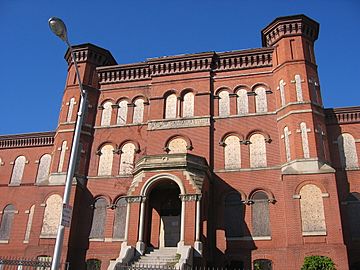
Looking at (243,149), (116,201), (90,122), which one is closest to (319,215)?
(243,149)

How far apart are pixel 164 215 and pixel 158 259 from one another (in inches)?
182

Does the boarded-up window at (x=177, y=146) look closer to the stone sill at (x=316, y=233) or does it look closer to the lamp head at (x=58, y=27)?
the stone sill at (x=316, y=233)

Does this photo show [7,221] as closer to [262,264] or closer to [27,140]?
[27,140]

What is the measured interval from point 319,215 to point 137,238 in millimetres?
10742

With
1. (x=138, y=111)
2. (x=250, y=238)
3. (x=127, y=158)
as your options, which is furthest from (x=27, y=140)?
(x=250, y=238)

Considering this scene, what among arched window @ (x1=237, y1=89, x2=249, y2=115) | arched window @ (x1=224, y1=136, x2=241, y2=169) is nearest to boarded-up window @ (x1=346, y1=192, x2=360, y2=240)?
arched window @ (x1=224, y1=136, x2=241, y2=169)

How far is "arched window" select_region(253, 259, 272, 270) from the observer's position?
72.7ft

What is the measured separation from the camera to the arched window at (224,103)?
27.4m

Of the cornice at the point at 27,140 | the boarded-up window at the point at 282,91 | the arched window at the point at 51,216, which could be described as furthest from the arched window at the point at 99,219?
the boarded-up window at the point at 282,91

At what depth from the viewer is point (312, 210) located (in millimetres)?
21625

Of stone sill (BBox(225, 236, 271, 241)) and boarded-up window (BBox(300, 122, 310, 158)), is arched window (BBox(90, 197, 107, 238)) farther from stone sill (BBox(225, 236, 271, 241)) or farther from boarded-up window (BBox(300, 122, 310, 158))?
boarded-up window (BBox(300, 122, 310, 158))

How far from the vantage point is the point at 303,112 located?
2452 cm

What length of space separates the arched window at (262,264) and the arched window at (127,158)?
35.3 feet

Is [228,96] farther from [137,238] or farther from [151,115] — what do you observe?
[137,238]
